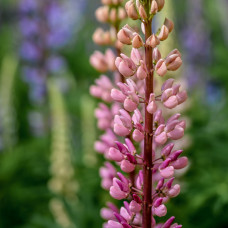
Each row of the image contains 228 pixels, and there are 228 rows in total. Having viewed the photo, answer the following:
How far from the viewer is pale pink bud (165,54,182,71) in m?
1.17

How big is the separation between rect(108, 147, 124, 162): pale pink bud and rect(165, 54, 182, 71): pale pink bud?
21 cm

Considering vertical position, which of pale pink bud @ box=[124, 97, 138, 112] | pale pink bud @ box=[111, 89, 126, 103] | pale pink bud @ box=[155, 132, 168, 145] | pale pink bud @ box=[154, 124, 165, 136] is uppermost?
pale pink bud @ box=[111, 89, 126, 103]

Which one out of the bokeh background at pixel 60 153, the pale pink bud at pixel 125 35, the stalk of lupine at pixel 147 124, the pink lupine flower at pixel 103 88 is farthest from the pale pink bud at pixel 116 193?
the bokeh background at pixel 60 153

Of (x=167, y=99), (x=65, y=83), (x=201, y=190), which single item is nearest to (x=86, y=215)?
(x=201, y=190)

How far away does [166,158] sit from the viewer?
1.22 meters

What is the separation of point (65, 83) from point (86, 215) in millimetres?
2576

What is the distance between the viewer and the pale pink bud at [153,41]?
112 centimetres

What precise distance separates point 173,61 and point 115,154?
0.77 feet

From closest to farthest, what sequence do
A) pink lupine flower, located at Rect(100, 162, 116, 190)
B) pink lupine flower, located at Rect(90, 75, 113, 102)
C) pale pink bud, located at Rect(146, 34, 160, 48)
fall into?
pale pink bud, located at Rect(146, 34, 160, 48) < pink lupine flower, located at Rect(100, 162, 116, 190) < pink lupine flower, located at Rect(90, 75, 113, 102)

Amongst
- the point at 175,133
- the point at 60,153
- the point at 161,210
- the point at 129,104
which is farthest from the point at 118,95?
the point at 60,153

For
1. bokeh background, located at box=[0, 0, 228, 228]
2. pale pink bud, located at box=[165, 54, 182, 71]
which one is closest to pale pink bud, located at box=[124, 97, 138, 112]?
pale pink bud, located at box=[165, 54, 182, 71]

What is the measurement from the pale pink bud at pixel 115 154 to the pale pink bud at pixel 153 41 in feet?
0.79

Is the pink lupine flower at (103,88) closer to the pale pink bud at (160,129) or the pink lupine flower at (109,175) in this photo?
the pink lupine flower at (109,175)

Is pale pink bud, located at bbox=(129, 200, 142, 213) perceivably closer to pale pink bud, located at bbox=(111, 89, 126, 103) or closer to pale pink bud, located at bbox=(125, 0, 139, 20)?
pale pink bud, located at bbox=(111, 89, 126, 103)
